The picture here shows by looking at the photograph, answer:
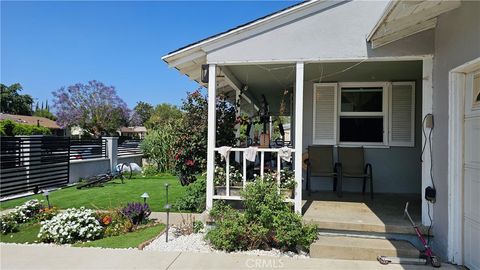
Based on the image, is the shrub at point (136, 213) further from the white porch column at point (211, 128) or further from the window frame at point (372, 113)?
the window frame at point (372, 113)

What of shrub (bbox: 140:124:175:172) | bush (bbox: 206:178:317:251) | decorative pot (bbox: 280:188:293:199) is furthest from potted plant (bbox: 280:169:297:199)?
shrub (bbox: 140:124:175:172)

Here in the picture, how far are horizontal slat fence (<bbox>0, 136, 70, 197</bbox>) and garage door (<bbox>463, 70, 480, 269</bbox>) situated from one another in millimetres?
10576

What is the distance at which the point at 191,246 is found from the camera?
461cm

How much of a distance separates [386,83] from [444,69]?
276 cm

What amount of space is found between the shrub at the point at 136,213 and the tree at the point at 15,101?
6033 centimetres

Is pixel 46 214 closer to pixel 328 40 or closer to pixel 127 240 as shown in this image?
pixel 127 240

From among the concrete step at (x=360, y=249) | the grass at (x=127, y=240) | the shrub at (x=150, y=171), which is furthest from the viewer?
the shrub at (x=150, y=171)

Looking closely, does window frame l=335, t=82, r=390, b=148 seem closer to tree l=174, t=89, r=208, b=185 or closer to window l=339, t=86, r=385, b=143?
window l=339, t=86, r=385, b=143

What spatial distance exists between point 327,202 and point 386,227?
148 centimetres

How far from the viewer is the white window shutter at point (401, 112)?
6.66 m

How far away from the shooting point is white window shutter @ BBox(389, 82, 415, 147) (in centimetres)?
666

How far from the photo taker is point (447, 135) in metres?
3.92

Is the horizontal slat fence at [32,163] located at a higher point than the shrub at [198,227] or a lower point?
higher

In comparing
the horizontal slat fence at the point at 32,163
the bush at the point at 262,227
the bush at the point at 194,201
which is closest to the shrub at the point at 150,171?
the horizontal slat fence at the point at 32,163
